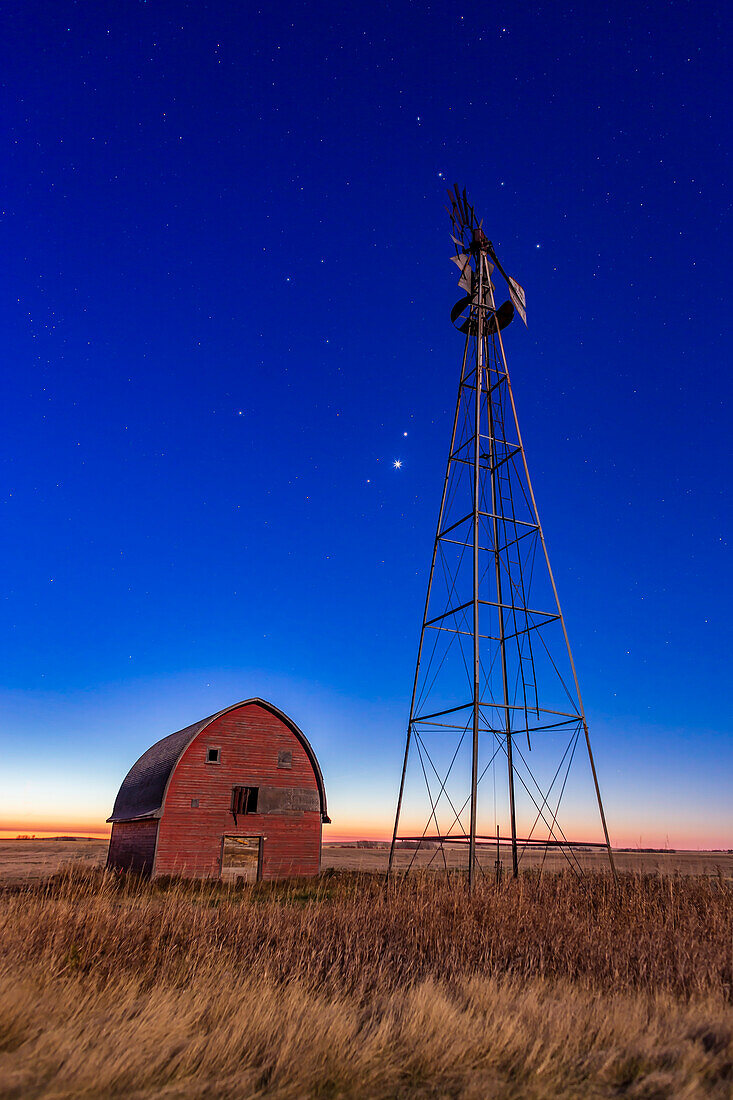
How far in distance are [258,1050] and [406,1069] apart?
128 centimetres

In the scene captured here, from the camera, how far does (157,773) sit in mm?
29859

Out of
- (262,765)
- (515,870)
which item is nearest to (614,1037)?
(515,870)

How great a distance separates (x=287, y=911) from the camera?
11641 millimetres

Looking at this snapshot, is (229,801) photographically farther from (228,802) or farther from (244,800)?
(244,800)

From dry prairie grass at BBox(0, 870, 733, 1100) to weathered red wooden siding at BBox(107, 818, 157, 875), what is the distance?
1829 cm

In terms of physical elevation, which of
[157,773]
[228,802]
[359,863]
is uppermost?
[157,773]

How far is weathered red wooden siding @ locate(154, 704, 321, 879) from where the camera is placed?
2773cm

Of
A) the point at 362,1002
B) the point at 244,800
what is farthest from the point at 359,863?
the point at 362,1002

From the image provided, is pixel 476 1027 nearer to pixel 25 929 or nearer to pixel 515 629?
pixel 25 929

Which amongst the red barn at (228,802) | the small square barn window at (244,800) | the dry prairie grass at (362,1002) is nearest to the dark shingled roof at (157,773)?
the red barn at (228,802)

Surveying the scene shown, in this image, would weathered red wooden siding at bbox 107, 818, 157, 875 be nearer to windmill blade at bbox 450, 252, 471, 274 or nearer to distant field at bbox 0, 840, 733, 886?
distant field at bbox 0, 840, 733, 886

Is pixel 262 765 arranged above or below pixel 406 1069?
above

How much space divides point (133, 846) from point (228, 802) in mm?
4784

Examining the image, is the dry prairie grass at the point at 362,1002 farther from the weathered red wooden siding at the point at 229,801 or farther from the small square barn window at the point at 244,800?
the small square barn window at the point at 244,800
